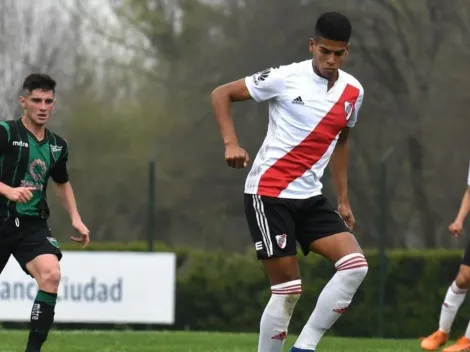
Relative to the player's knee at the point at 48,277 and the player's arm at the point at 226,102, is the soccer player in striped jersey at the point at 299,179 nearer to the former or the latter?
the player's arm at the point at 226,102

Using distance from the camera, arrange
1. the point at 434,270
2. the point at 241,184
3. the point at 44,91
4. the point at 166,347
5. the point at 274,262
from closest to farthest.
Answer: the point at 274,262
the point at 44,91
the point at 166,347
the point at 434,270
the point at 241,184

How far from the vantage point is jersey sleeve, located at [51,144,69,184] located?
7602 mm

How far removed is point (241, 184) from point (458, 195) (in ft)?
13.1

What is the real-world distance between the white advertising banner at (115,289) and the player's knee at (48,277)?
7.40m

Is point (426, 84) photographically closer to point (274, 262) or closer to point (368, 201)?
point (368, 201)

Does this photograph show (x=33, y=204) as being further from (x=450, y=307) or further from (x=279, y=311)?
(x=450, y=307)

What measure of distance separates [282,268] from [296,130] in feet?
2.60

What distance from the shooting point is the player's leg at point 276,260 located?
20.9 ft

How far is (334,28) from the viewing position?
250 inches

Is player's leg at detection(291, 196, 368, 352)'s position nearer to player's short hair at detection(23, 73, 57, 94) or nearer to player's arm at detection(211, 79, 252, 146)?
player's arm at detection(211, 79, 252, 146)

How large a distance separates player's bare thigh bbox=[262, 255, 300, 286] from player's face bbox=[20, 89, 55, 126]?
1915mm

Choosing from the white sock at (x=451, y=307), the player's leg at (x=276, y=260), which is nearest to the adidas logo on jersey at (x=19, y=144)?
the player's leg at (x=276, y=260)

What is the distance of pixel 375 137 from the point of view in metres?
22.1

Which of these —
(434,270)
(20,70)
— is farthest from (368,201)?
(20,70)
